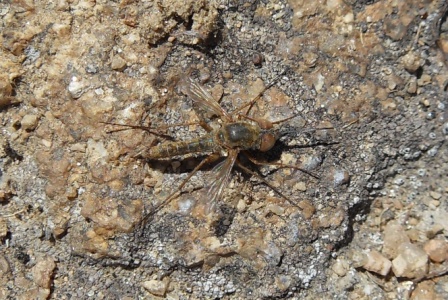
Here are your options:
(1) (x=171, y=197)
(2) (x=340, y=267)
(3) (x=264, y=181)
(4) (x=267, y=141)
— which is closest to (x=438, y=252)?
(2) (x=340, y=267)

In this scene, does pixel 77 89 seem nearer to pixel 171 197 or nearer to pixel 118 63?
pixel 118 63

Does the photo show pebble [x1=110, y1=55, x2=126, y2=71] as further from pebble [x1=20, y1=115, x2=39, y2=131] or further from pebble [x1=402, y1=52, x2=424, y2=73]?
pebble [x1=402, y1=52, x2=424, y2=73]

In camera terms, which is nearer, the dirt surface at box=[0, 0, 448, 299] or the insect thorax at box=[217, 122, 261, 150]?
the dirt surface at box=[0, 0, 448, 299]

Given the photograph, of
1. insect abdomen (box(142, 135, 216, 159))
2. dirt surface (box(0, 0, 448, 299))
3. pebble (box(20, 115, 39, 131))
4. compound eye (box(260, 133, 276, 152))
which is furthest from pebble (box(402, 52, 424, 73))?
pebble (box(20, 115, 39, 131))

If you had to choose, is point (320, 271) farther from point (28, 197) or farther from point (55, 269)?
point (28, 197)

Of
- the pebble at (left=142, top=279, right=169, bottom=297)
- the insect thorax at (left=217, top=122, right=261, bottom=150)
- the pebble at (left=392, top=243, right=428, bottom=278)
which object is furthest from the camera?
the insect thorax at (left=217, top=122, right=261, bottom=150)
